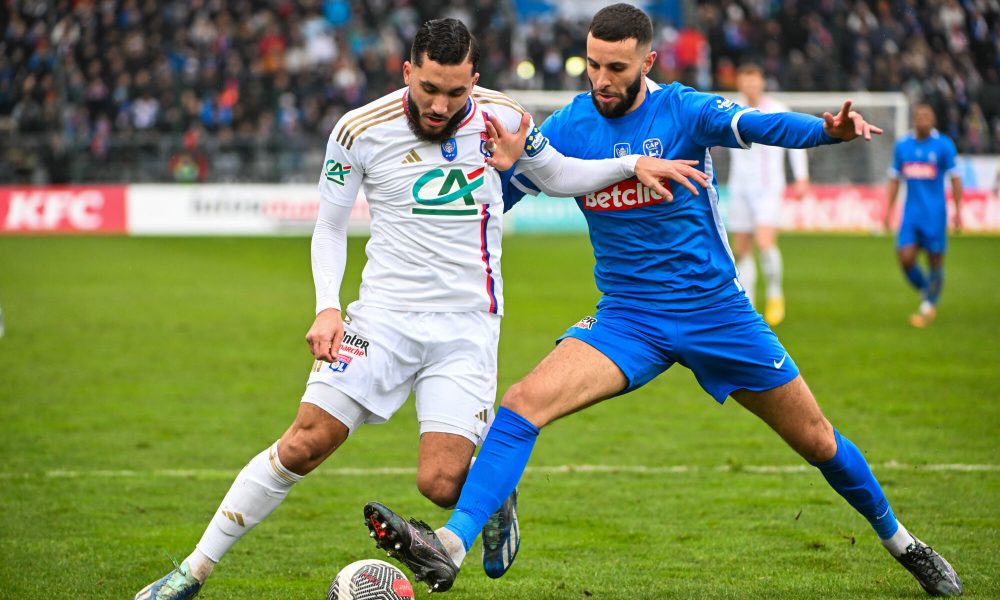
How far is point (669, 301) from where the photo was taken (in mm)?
5035

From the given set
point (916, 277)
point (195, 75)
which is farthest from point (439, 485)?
point (195, 75)

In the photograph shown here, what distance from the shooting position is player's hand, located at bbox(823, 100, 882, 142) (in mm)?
4496

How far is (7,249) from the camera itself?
24.2 meters

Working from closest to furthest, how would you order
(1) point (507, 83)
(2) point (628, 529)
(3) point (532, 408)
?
(3) point (532, 408) < (2) point (628, 529) < (1) point (507, 83)

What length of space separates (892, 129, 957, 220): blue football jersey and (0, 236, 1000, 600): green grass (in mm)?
1325

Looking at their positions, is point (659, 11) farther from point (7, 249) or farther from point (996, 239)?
point (7, 249)

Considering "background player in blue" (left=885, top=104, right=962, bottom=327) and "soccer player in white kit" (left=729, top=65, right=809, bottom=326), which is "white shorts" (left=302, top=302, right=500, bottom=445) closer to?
"soccer player in white kit" (left=729, top=65, right=809, bottom=326)

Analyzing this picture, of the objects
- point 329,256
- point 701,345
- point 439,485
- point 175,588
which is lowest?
point 175,588

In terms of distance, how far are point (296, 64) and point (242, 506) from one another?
27875 millimetres

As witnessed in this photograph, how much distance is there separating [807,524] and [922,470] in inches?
57.1

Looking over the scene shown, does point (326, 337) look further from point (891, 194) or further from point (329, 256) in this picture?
point (891, 194)

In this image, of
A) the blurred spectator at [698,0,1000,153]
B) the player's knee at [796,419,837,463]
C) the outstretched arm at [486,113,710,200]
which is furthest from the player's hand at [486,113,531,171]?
the blurred spectator at [698,0,1000,153]

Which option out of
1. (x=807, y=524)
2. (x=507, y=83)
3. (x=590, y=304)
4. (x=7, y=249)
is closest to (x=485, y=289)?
(x=807, y=524)

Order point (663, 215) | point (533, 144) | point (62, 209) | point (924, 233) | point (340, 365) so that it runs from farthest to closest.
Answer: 1. point (62, 209)
2. point (924, 233)
3. point (663, 215)
4. point (533, 144)
5. point (340, 365)
